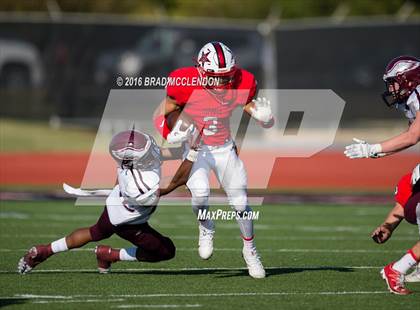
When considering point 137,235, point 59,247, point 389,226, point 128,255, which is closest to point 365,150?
point 389,226

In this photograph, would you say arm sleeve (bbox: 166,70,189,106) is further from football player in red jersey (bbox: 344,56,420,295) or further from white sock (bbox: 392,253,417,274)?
white sock (bbox: 392,253,417,274)

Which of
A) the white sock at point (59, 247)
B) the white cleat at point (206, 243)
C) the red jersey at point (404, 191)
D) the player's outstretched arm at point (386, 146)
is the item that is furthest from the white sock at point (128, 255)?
the red jersey at point (404, 191)

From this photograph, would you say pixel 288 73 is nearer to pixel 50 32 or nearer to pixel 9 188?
pixel 50 32

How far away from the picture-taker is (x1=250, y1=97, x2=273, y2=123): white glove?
7555 mm

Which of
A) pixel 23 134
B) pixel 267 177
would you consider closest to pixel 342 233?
pixel 267 177

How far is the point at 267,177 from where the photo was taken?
1655cm

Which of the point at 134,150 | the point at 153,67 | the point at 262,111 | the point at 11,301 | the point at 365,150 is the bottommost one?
the point at 11,301

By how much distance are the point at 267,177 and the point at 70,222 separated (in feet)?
19.5

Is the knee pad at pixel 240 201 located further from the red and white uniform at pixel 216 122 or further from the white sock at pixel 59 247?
the white sock at pixel 59 247

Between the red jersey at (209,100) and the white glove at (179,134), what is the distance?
432 mm

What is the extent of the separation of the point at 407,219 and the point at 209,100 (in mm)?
2085

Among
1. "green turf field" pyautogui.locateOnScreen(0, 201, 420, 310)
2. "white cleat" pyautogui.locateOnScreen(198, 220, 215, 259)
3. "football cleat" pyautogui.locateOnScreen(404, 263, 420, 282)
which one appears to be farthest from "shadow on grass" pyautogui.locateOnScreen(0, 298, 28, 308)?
"football cleat" pyautogui.locateOnScreen(404, 263, 420, 282)

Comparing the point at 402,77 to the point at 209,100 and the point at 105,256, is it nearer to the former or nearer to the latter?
the point at 209,100

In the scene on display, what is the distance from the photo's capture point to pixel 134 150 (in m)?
7.14
